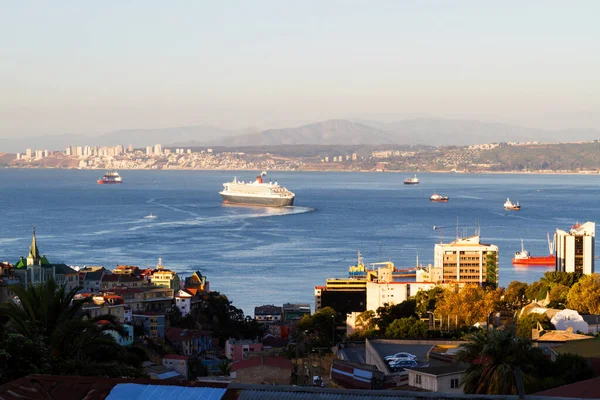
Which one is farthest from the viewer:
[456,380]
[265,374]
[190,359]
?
[190,359]

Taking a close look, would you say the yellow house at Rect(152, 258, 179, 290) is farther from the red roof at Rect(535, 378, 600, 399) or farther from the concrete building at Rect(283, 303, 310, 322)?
the red roof at Rect(535, 378, 600, 399)

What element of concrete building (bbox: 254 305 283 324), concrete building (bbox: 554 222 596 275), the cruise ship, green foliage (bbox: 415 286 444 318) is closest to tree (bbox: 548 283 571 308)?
green foliage (bbox: 415 286 444 318)

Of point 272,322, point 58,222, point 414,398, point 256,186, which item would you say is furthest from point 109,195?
point 414,398

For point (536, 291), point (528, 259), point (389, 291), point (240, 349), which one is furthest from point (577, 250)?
point (240, 349)

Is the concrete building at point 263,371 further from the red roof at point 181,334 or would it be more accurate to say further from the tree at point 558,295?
the red roof at point 181,334

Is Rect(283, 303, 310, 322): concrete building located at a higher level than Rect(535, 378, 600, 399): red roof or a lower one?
lower

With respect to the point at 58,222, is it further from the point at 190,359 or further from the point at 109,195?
the point at 190,359

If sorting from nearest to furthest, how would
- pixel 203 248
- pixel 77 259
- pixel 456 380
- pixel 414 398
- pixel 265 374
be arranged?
pixel 414 398 → pixel 456 380 → pixel 265 374 → pixel 77 259 → pixel 203 248

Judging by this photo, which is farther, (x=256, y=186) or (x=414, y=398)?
(x=256, y=186)

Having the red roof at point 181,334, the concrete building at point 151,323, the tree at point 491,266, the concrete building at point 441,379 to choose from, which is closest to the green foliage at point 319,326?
the red roof at point 181,334
